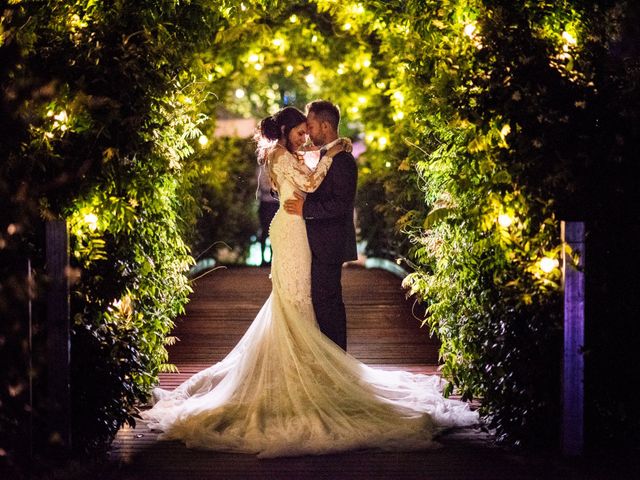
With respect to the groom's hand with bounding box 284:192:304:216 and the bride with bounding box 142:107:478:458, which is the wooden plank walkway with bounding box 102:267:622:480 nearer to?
the bride with bounding box 142:107:478:458

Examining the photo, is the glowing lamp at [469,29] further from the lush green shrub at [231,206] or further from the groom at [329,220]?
the lush green shrub at [231,206]

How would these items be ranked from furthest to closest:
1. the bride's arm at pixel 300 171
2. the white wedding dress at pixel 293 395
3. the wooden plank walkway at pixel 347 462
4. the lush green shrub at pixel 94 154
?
the bride's arm at pixel 300 171 → the white wedding dress at pixel 293 395 → the lush green shrub at pixel 94 154 → the wooden plank walkway at pixel 347 462

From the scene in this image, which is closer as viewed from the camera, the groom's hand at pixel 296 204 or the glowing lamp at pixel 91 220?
the glowing lamp at pixel 91 220

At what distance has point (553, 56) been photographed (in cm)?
568

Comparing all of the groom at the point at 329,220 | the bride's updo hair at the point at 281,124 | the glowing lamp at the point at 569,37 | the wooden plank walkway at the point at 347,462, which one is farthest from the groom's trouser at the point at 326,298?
the glowing lamp at the point at 569,37

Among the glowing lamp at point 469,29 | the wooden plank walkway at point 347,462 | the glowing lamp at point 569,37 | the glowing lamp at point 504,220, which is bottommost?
the wooden plank walkway at point 347,462

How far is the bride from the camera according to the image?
571 cm

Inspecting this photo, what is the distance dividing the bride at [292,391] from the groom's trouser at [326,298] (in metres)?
0.05

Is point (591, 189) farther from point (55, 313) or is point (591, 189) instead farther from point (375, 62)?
point (375, 62)

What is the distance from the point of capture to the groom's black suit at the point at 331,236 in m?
6.70

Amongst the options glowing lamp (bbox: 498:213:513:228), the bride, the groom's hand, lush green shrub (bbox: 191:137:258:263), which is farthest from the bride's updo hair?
lush green shrub (bbox: 191:137:258:263)

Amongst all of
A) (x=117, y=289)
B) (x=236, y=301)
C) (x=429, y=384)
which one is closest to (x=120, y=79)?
(x=117, y=289)

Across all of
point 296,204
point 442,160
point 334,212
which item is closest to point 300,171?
point 296,204

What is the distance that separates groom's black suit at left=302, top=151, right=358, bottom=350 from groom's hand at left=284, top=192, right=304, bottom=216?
34mm
